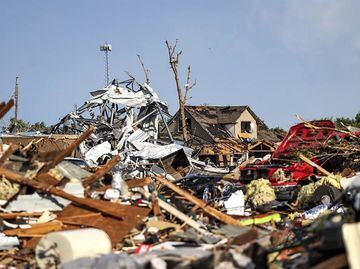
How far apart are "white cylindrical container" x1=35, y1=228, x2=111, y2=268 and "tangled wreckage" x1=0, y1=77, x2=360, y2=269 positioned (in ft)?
0.04

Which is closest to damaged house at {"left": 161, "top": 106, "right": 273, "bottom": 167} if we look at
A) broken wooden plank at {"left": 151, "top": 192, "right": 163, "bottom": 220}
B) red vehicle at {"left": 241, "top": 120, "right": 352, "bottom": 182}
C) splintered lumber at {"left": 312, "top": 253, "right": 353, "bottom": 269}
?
red vehicle at {"left": 241, "top": 120, "right": 352, "bottom": 182}

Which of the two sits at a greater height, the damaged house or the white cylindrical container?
the damaged house

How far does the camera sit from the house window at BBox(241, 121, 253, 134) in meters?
55.2

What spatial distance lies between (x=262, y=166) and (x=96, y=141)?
13.1 meters

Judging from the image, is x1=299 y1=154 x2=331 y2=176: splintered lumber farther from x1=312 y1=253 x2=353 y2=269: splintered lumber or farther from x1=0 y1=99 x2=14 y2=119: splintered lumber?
x1=312 y1=253 x2=353 y2=269: splintered lumber

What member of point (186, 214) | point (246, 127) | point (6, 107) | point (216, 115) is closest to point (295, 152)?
point (186, 214)

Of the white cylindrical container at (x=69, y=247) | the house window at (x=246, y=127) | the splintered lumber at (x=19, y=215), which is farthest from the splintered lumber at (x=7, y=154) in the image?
the house window at (x=246, y=127)

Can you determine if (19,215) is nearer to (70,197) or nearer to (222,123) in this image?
(70,197)

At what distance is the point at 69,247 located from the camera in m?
5.39

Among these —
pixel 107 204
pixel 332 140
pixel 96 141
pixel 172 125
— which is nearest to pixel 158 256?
pixel 107 204

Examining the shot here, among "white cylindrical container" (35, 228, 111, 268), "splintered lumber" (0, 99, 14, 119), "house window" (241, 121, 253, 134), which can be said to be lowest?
"white cylindrical container" (35, 228, 111, 268)

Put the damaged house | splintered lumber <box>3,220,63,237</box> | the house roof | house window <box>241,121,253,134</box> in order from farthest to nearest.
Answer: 1. house window <box>241,121,253,134</box>
2. the house roof
3. the damaged house
4. splintered lumber <box>3,220,63,237</box>

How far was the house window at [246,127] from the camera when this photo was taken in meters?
55.2

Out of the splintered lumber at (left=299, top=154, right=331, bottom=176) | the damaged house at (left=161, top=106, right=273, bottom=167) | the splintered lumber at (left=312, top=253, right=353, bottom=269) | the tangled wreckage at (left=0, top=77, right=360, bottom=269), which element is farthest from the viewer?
the damaged house at (left=161, top=106, right=273, bottom=167)
